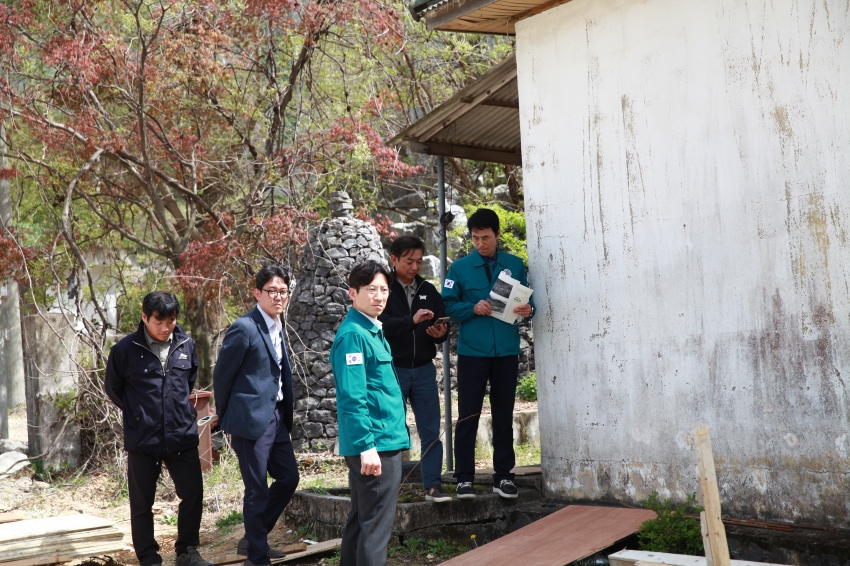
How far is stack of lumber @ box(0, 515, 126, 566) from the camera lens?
5.24 metres

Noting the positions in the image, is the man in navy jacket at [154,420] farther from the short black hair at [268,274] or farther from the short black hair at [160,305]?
the short black hair at [268,274]

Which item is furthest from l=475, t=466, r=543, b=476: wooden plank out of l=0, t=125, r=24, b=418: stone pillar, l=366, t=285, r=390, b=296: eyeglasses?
l=0, t=125, r=24, b=418: stone pillar

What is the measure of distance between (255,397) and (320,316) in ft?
18.8

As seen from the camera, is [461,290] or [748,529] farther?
[461,290]

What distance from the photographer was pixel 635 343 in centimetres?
517

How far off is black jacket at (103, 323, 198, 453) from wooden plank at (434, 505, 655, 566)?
6.57ft

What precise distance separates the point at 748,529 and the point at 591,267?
1946mm

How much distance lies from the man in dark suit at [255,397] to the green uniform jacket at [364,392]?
1.02 m

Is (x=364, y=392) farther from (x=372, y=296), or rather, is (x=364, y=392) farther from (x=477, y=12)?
(x=477, y=12)

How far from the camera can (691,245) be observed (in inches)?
192

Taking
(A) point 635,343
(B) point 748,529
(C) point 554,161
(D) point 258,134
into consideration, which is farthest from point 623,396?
(D) point 258,134

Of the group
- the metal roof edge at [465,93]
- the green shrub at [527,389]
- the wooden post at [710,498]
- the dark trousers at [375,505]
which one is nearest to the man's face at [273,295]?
the dark trousers at [375,505]

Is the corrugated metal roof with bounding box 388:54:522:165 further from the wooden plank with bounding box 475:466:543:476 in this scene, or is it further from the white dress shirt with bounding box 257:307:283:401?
the wooden plank with bounding box 475:466:543:476

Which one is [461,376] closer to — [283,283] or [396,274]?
[396,274]
